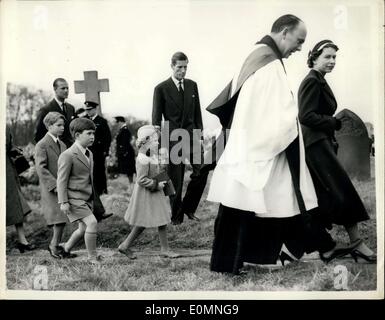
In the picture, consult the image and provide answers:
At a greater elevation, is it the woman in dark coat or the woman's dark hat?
the woman's dark hat

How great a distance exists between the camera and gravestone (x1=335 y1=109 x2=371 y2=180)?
568 cm

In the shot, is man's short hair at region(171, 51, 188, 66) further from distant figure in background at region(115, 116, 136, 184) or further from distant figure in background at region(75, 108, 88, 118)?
distant figure in background at region(75, 108, 88, 118)

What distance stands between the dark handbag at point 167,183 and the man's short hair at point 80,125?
29.2 inches

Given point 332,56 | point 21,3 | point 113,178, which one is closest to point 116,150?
point 113,178

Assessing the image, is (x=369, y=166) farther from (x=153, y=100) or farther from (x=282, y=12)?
(x=153, y=100)

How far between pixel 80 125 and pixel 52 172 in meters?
0.50

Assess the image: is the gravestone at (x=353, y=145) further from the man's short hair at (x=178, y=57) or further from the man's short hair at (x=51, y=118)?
the man's short hair at (x=51, y=118)

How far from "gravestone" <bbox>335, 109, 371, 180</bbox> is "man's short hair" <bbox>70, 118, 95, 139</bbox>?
2.21 meters

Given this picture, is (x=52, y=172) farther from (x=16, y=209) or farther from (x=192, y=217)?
(x=192, y=217)

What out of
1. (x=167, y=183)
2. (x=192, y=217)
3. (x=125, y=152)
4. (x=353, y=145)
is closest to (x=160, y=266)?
(x=192, y=217)

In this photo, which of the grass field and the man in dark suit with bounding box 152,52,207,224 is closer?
the grass field

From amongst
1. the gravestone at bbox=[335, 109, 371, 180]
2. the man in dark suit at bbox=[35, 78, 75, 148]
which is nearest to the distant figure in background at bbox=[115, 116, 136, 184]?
the man in dark suit at bbox=[35, 78, 75, 148]

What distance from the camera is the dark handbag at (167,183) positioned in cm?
565

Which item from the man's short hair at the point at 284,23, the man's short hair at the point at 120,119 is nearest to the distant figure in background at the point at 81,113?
the man's short hair at the point at 120,119
